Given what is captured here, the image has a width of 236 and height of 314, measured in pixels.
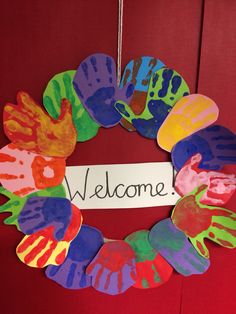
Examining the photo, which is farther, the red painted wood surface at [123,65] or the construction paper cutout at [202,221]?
the construction paper cutout at [202,221]

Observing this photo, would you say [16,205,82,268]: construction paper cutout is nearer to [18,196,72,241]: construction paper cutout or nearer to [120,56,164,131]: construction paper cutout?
[18,196,72,241]: construction paper cutout

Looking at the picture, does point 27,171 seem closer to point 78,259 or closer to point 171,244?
point 78,259

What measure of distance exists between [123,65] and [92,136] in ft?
0.54

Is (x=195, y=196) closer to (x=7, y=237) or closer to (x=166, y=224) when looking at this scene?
(x=166, y=224)

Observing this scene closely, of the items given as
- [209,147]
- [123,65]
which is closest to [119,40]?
[123,65]

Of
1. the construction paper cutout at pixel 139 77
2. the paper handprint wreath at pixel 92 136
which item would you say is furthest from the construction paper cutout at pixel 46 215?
the construction paper cutout at pixel 139 77

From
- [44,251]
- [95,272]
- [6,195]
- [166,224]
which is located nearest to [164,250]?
[166,224]

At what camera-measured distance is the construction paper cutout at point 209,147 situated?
0.81m

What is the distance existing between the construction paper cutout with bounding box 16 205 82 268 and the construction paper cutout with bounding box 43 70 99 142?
169 millimetres

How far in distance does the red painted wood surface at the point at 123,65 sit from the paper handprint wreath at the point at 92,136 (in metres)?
0.03

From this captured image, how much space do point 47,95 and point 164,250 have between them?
433mm

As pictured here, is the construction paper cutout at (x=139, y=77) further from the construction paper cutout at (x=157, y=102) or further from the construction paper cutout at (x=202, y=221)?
the construction paper cutout at (x=202, y=221)

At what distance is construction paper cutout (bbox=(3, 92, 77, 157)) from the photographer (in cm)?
74

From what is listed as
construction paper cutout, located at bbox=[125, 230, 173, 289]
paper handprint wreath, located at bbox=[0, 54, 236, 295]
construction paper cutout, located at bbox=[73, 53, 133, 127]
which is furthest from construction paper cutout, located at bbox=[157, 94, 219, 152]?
construction paper cutout, located at bbox=[125, 230, 173, 289]
